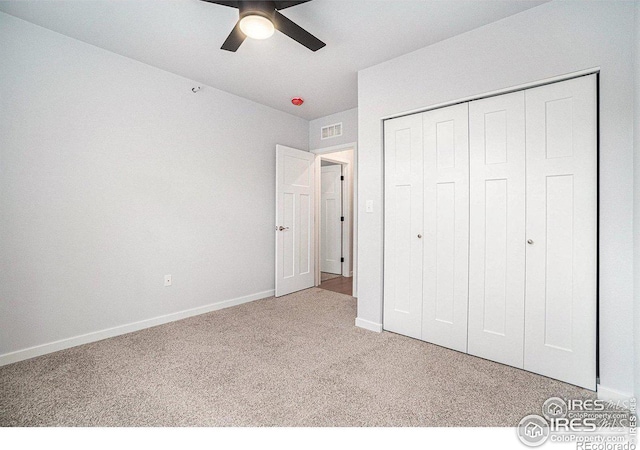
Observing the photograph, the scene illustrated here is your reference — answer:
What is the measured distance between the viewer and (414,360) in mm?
2334

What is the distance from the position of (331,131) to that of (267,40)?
2022mm

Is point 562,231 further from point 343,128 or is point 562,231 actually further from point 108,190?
point 108,190

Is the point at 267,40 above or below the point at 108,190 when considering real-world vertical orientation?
above

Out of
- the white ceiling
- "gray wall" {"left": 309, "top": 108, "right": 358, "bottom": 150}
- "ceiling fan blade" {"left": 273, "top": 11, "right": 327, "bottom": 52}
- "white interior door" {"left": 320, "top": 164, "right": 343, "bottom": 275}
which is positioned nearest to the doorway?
"white interior door" {"left": 320, "top": 164, "right": 343, "bottom": 275}

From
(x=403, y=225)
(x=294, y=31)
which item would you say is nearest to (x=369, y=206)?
(x=403, y=225)

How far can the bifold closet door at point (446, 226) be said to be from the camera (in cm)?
246

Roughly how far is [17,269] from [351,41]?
124 inches

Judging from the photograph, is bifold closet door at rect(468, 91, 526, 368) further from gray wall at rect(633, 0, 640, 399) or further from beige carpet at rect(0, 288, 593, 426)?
gray wall at rect(633, 0, 640, 399)

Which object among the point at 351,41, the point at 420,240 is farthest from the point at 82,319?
the point at 351,41

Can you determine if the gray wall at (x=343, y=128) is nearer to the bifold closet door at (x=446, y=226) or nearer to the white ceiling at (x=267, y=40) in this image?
the white ceiling at (x=267, y=40)

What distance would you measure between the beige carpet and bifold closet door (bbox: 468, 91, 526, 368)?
0.76 ft

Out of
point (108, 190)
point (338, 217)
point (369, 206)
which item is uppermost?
point (108, 190)

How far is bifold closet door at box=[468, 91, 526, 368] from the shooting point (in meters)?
2.20

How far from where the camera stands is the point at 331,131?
176 inches
